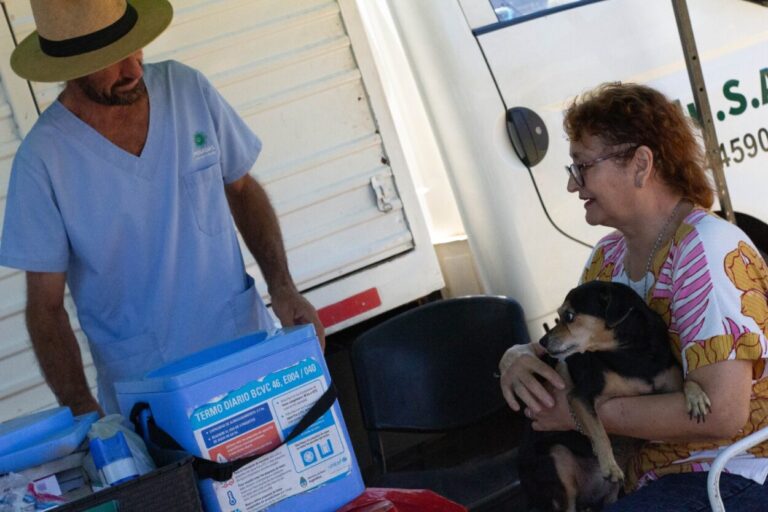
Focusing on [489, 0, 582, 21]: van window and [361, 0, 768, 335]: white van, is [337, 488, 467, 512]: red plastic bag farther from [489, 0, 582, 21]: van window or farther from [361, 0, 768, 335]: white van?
[489, 0, 582, 21]: van window

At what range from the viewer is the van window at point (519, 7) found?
147 inches

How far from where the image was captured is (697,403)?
86.9 inches

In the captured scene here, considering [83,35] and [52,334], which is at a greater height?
[83,35]

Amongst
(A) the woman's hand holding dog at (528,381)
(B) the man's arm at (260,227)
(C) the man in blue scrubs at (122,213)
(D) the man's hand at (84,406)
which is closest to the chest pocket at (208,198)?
(C) the man in blue scrubs at (122,213)

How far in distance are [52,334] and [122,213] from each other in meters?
0.35

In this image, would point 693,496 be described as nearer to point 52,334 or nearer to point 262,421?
point 262,421

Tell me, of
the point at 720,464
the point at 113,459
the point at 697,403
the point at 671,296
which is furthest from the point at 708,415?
the point at 113,459

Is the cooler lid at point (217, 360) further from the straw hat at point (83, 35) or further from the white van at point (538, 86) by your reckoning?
the white van at point (538, 86)

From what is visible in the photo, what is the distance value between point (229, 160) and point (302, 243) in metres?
0.89

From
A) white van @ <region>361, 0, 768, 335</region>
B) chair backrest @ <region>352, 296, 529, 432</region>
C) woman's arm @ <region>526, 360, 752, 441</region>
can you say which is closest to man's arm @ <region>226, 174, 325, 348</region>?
chair backrest @ <region>352, 296, 529, 432</region>

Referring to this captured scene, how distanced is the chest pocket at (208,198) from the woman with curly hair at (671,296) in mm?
861

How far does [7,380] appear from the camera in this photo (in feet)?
11.5

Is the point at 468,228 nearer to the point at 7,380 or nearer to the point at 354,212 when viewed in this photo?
the point at 354,212

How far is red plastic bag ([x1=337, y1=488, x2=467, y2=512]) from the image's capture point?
6.16 ft
